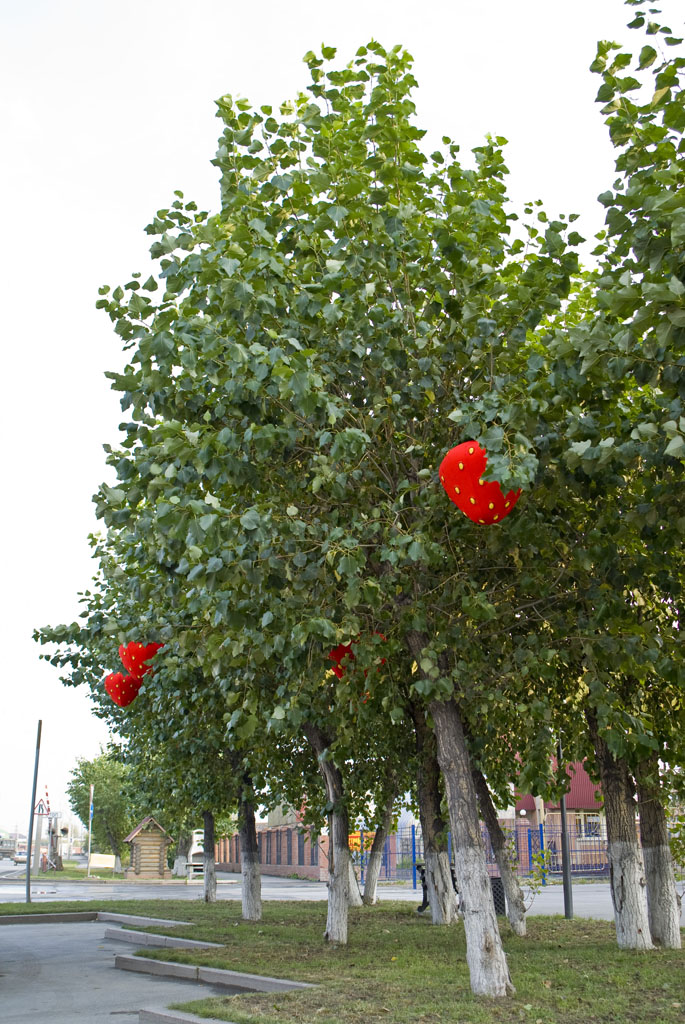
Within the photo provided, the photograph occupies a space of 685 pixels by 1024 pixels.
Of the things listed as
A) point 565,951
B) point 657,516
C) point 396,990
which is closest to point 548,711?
point 657,516

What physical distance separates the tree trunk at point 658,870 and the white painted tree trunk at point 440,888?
468 cm

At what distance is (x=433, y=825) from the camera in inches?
602

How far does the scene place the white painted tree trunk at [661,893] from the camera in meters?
11.4

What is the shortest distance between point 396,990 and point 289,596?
4014 mm

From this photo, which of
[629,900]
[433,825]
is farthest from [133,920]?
[629,900]

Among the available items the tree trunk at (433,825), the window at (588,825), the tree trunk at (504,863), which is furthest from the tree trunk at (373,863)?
the window at (588,825)

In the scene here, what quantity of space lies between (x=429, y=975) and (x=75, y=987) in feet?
14.0

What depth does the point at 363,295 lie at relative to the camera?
23.1 ft

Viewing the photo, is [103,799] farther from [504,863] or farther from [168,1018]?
[168,1018]

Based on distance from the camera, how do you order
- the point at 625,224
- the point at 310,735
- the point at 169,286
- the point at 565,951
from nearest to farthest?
the point at 625,224 → the point at 169,286 → the point at 565,951 → the point at 310,735

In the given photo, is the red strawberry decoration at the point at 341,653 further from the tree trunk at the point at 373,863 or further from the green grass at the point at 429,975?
the tree trunk at the point at 373,863

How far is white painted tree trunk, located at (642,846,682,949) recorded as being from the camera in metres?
11.4

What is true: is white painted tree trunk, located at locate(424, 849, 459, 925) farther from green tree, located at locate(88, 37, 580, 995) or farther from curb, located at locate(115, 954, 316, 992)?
green tree, located at locate(88, 37, 580, 995)

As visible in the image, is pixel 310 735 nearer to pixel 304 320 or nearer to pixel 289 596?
pixel 289 596
